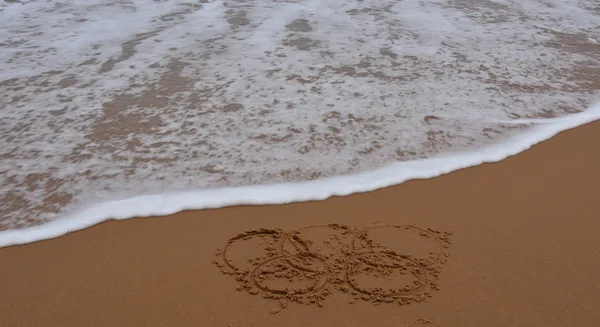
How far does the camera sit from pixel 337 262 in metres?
2.63

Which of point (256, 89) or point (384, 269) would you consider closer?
point (384, 269)

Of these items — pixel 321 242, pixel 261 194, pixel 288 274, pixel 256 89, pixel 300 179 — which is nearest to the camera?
pixel 288 274

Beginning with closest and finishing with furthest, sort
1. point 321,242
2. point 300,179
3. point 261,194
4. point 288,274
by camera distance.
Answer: point 288,274 → point 321,242 → point 261,194 → point 300,179

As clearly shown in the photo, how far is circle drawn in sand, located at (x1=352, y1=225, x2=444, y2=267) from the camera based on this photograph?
2654 mm

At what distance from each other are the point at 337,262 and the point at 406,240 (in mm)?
402

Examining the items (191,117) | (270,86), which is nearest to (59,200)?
(191,117)

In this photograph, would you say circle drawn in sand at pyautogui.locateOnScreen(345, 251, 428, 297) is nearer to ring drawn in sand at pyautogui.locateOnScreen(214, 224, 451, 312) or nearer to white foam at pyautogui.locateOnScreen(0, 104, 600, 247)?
ring drawn in sand at pyautogui.locateOnScreen(214, 224, 451, 312)

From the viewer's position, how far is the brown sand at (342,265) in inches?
92.4

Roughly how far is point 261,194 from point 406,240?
36.2 inches

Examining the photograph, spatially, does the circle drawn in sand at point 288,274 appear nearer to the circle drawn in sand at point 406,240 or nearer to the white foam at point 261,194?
the circle drawn in sand at point 406,240

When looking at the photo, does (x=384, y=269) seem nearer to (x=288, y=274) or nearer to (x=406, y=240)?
(x=406, y=240)

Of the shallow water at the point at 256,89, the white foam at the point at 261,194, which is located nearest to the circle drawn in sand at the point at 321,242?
the white foam at the point at 261,194

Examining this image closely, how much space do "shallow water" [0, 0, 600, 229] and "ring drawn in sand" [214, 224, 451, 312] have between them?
67cm

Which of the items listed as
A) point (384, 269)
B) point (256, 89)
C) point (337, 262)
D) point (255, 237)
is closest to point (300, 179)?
point (255, 237)
